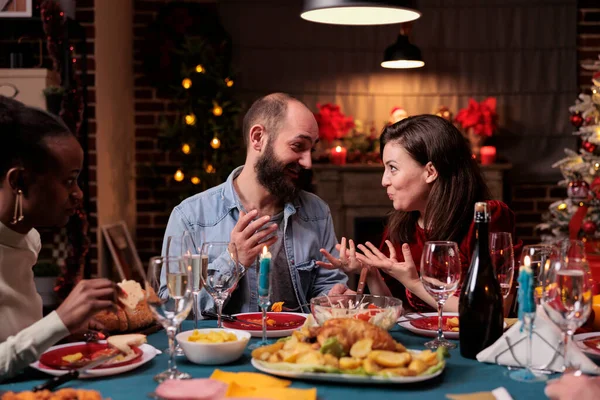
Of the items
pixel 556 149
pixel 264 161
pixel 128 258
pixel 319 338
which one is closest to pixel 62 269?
pixel 128 258

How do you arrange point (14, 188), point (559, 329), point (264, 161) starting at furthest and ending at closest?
point (264, 161), point (14, 188), point (559, 329)

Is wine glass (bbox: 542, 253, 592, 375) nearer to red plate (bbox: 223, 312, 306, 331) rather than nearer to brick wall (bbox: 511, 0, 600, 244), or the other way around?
red plate (bbox: 223, 312, 306, 331)

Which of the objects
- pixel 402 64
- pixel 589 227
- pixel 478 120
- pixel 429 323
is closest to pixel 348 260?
pixel 429 323

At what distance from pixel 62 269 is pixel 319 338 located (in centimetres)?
320

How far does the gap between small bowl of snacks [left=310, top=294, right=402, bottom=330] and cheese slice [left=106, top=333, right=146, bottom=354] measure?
383 millimetres

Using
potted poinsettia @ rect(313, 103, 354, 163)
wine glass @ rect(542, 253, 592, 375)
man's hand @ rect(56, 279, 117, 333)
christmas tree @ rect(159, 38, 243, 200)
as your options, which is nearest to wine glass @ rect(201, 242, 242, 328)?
man's hand @ rect(56, 279, 117, 333)

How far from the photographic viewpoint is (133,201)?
5543 millimetres

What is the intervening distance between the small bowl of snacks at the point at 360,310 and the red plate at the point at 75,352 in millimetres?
395

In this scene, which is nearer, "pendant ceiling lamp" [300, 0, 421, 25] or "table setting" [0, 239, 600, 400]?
"table setting" [0, 239, 600, 400]

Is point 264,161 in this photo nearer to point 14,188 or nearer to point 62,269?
point 14,188

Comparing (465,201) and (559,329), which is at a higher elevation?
(465,201)

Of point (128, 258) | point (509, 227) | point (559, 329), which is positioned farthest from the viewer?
point (128, 258)

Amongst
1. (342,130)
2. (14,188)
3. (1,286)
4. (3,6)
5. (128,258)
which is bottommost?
(128,258)

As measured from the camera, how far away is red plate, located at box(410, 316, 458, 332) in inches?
70.7
